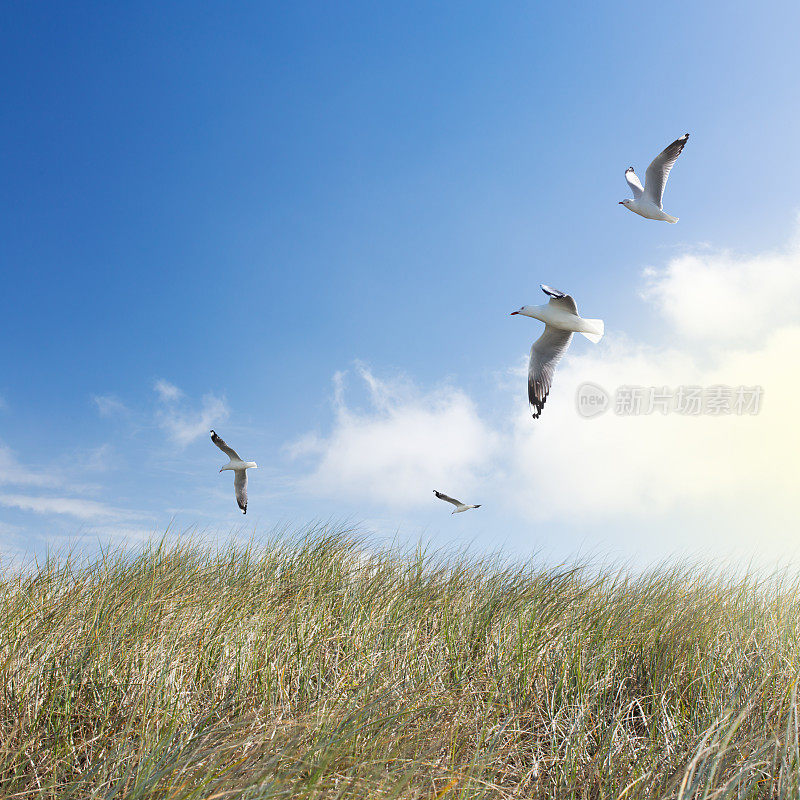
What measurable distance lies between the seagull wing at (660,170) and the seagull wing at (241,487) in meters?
7.56

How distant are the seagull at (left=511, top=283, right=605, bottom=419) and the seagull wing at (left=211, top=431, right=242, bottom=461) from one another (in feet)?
15.5

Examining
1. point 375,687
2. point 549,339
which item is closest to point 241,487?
point 549,339

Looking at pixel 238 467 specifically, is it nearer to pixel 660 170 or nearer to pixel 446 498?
pixel 446 498

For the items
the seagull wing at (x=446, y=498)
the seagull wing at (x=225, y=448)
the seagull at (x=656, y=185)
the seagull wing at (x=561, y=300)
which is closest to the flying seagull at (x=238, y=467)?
the seagull wing at (x=225, y=448)

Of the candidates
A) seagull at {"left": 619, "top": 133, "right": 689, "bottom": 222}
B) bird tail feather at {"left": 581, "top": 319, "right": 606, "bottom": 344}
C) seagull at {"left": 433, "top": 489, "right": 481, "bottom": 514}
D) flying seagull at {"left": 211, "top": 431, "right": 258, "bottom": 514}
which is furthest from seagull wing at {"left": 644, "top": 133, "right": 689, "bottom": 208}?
flying seagull at {"left": 211, "top": 431, "right": 258, "bottom": 514}

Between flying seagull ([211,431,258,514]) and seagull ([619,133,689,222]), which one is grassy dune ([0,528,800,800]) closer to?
flying seagull ([211,431,258,514])

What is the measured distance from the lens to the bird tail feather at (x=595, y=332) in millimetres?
8005

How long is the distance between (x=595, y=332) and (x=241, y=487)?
6.39 m

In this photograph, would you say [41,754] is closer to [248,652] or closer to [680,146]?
[248,652]

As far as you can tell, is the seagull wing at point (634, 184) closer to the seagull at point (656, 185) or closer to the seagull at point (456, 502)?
the seagull at point (656, 185)

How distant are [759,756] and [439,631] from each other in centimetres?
248

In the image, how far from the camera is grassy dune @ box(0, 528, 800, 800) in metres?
3.23

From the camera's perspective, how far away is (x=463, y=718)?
406cm

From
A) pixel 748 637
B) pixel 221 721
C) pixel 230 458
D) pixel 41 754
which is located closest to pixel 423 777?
pixel 221 721
